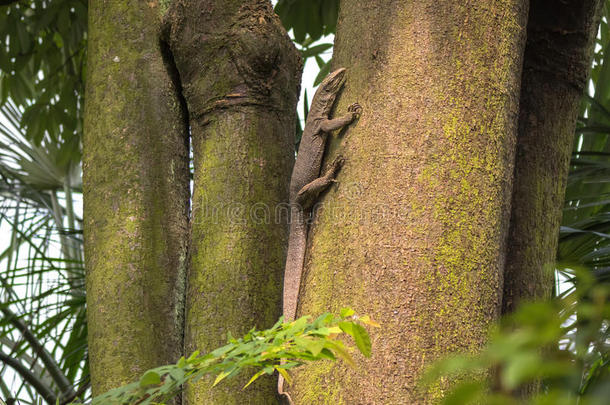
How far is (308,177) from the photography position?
2.44m

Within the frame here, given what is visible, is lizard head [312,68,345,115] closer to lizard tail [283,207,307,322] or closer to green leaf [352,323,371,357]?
lizard tail [283,207,307,322]

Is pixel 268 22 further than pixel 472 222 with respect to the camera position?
Yes

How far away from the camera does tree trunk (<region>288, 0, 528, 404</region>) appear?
5.38 ft

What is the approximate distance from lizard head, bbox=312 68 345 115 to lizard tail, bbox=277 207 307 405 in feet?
1.33

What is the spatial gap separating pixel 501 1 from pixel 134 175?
4.87 feet

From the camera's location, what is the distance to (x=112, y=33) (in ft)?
9.25

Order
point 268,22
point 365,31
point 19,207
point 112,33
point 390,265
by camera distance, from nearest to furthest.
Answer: point 390,265, point 365,31, point 268,22, point 112,33, point 19,207

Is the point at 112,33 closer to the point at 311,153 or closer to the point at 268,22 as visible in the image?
the point at 268,22

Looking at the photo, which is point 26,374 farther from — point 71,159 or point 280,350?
point 280,350

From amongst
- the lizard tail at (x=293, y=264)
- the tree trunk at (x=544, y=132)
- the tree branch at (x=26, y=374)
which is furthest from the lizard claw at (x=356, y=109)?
the tree branch at (x=26, y=374)

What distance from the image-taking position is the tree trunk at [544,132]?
2146mm

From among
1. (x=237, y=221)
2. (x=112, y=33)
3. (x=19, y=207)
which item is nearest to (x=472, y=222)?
(x=237, y=221)

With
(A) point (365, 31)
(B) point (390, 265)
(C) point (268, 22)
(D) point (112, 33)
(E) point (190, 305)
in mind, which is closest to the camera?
(B) point (390, 265)

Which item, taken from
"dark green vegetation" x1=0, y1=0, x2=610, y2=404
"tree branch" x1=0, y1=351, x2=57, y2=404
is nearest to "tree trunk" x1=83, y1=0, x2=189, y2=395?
"dark green vegetation" x1=0, y1=0, x2=610, y2=404
